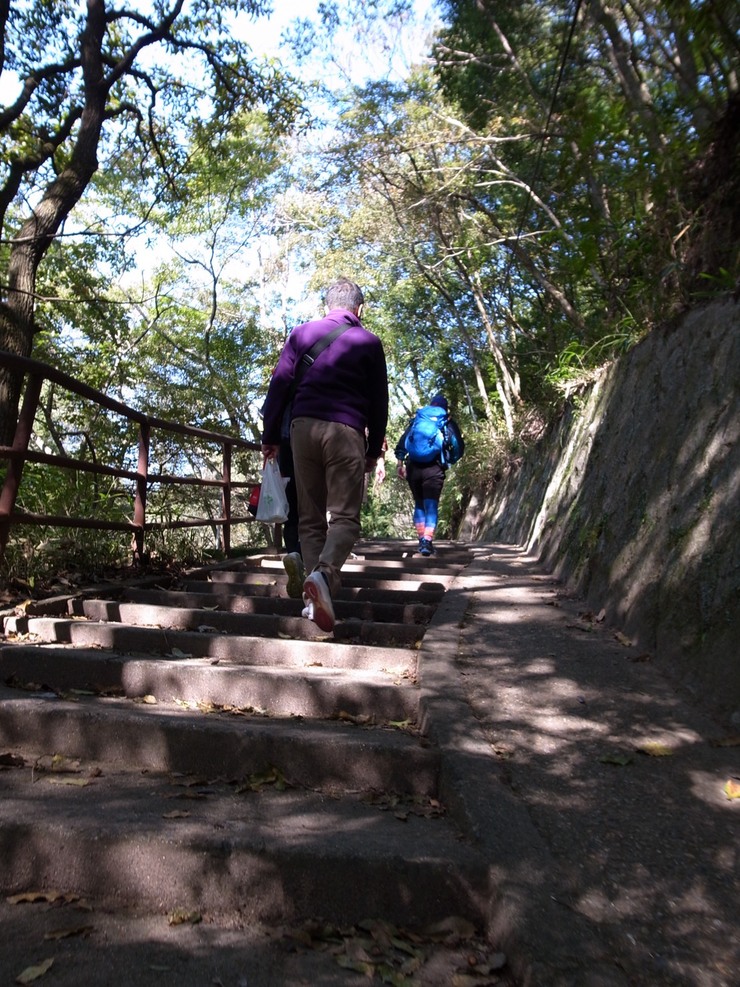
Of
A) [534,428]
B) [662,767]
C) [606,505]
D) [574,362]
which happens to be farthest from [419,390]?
[662,767]

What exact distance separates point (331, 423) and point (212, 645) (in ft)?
4.03

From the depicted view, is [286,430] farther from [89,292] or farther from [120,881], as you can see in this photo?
[89,292]

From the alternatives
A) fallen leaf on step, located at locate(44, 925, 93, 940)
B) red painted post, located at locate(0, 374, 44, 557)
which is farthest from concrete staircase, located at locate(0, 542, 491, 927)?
red painted post, located at locate(0, 374, 44, 557)

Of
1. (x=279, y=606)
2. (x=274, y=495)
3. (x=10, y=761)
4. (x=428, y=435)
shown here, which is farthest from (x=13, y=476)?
(x=428, y=435)

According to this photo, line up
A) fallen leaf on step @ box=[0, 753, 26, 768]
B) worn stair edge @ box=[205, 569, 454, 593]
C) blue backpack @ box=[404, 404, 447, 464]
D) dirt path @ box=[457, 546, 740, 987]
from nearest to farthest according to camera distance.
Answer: dirt path @ box=[457, 546, 740, 987] < fallen leaf on step @ box=[0, 753, 26, 768] < worn stair edge @ box=[205, 569, 454, 593] < blue backpack @ box=[404, 404, 447, 464]

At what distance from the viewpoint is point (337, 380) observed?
429 cm

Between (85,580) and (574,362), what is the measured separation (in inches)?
242

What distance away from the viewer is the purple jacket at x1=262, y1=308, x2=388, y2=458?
428cm

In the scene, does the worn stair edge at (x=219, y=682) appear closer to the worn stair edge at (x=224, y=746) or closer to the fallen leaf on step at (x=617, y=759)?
the worn stair edge at (x=224, y=746)

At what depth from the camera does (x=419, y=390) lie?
29688mm

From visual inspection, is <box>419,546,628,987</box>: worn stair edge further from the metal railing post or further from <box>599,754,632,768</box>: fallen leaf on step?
the metal railing post

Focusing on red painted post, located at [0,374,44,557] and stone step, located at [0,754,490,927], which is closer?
stone step, located at [0,754,490,927]

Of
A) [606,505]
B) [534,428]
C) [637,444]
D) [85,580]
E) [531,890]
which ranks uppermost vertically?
[534,428]

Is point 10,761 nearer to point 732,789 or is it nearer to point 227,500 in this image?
point 732,789
